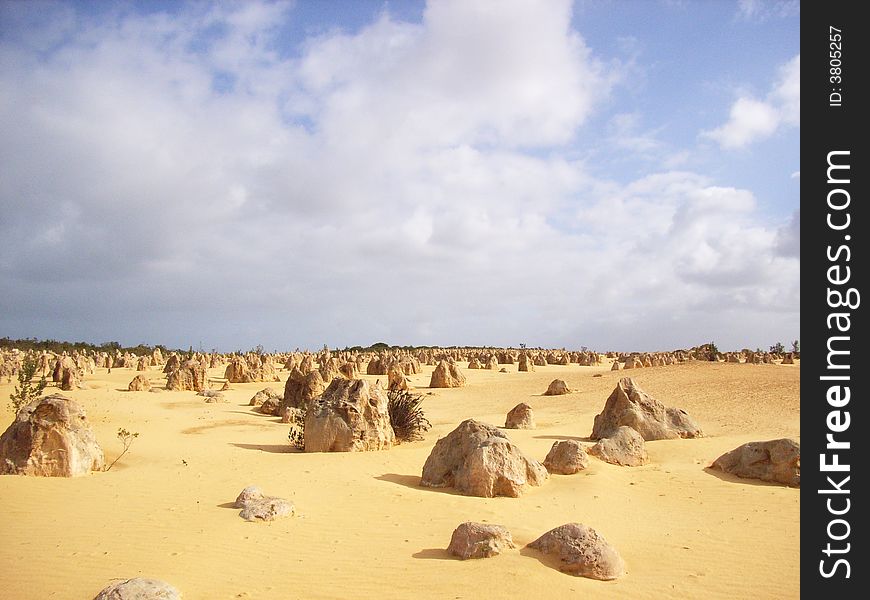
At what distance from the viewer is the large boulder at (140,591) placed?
4059 mm

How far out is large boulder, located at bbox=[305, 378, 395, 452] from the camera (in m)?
10.6

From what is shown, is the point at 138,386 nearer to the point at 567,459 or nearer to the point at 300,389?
the point at 300,389

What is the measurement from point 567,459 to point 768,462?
122 inches

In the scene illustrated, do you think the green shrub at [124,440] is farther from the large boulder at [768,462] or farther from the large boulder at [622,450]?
the large boulder at [768,462]

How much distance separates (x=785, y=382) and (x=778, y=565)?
57.0 feet

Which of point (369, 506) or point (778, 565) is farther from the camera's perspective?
point (369, 506)

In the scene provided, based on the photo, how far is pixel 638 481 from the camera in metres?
8.91

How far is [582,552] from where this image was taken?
199 inches

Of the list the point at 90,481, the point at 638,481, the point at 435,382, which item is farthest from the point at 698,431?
the point at 435,382

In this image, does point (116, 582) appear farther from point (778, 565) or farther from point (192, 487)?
point (778, 565)

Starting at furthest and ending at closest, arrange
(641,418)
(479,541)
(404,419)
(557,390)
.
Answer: (557,390), (404,419), (641,418), (479,541)

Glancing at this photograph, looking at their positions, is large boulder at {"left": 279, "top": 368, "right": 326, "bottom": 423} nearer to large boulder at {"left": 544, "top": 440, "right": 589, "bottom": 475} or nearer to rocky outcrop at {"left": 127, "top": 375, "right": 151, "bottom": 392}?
rocky outcrop at {"left": 127, "top": 375, "right": 151, "bottom": 392}

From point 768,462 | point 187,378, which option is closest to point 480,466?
point 768,462

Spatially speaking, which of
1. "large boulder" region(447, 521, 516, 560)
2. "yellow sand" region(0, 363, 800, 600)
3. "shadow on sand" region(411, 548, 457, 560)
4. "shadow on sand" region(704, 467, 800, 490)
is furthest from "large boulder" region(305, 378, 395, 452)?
"shadow on sand" region(704, 467, 800, 490)
